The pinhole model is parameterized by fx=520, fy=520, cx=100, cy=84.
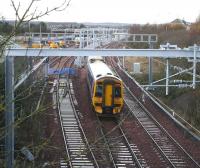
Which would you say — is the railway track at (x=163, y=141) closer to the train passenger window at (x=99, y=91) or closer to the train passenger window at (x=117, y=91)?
the train passenger window at (x=117, y=91)

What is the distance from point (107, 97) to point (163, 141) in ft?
14.2

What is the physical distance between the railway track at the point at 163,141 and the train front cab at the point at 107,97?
1087 millimetres

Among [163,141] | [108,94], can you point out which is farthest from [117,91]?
[163,141]

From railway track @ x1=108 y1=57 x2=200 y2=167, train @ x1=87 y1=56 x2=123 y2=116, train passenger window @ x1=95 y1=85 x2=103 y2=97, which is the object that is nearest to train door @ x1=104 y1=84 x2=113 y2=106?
train @ x1=87 y1=56 x2=123 y2=116

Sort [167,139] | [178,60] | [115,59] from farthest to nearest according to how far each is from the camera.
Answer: [115,59], [178,60], [167,139]

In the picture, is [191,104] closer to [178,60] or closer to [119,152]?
[119,152]

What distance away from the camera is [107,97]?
826 inches

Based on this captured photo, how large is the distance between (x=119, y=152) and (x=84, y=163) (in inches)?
69.3

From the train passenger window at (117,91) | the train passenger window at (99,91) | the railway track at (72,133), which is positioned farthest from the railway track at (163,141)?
the railway track at (72,133)

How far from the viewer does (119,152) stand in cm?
1577

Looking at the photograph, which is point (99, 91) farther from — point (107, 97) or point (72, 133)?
point (72, 133)

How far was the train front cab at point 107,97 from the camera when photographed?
20.8 metres

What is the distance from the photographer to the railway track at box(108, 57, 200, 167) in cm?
1482

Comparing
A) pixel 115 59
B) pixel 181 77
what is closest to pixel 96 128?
pixel 181 77
